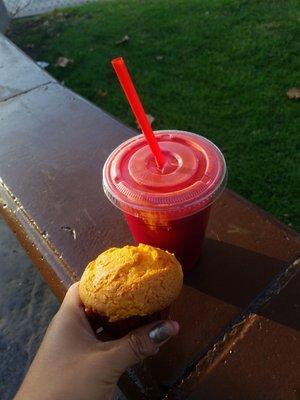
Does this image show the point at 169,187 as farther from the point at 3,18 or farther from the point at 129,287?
the point at 3,18

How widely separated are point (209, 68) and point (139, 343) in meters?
3.61

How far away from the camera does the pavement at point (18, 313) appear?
258cm

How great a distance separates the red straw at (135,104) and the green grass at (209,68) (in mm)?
1773

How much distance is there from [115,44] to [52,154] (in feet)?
10.1

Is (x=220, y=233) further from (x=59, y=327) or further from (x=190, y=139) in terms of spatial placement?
(x=59, y=327)

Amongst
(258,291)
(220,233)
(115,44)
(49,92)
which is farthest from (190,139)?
(115,44)

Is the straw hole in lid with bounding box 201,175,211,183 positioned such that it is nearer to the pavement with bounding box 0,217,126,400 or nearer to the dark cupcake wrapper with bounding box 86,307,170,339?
the dark cupcake wrapper with bounding box 86,307,170,339

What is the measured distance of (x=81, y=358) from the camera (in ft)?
4.04

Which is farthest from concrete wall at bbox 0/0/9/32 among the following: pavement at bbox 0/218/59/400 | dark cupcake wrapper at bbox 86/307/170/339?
dark cupcake wrapper at bbox 86/307/170/339

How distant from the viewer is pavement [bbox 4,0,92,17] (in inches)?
245

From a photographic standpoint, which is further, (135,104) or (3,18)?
(3,18)

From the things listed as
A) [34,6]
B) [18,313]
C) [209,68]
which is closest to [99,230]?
[18,313]

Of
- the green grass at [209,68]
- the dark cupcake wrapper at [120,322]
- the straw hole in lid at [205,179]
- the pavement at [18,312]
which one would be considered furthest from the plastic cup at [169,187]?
the green grass at [209,68]

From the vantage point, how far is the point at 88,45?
202 inches
